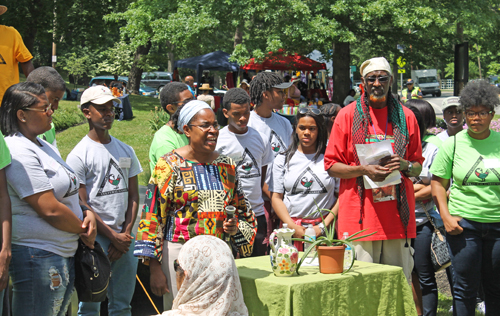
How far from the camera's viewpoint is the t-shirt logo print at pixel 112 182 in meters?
3.98

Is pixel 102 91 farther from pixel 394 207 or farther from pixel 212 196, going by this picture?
pixel 394 207

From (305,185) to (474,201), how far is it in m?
1.36

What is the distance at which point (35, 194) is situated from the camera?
10.1 feet

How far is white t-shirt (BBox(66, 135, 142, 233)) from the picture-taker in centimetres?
395

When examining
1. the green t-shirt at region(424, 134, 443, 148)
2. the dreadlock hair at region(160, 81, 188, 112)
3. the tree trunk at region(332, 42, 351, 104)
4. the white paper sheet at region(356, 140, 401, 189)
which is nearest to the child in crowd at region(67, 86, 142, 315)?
the dreadlock hair at region(160, 81, 188, 112)

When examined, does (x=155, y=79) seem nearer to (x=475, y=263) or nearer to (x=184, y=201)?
(x=475, y=263)

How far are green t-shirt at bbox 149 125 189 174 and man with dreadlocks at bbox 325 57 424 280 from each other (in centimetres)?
134

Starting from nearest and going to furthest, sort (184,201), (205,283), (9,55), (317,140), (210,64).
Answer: (205,283) < (184,201) < (317,140) < (9,55) < (210,64)

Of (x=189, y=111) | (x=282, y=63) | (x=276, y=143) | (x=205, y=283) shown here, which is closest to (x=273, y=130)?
(x=276, y=143)

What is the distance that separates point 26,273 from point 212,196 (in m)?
1.19

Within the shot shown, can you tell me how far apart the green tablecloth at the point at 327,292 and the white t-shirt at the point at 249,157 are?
1224 millimetres

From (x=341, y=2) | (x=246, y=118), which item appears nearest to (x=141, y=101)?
(x=341, y=2)

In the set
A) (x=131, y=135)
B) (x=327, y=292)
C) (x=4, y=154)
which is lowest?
(x=327, y=292)

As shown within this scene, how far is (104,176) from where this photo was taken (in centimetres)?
399
